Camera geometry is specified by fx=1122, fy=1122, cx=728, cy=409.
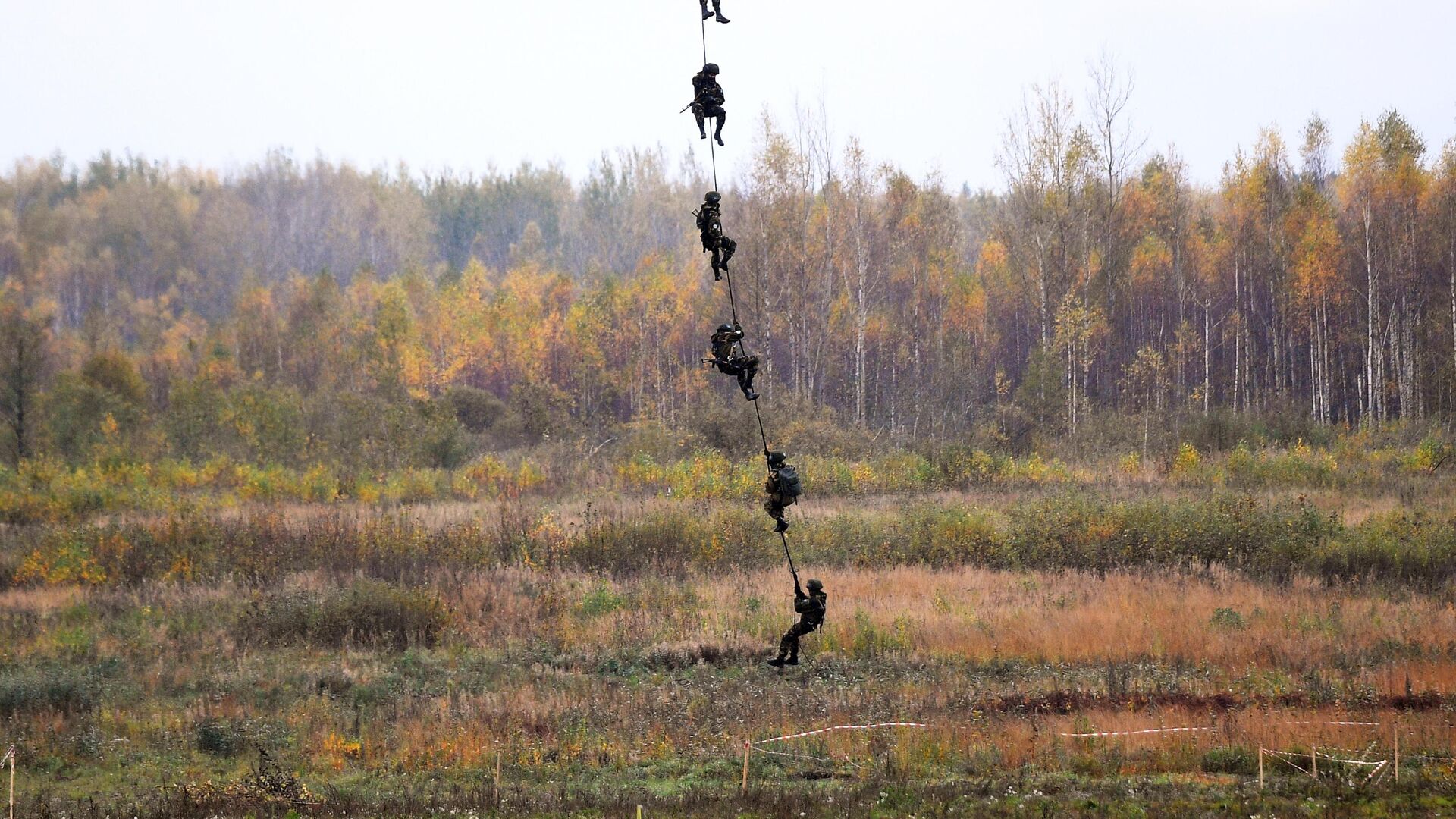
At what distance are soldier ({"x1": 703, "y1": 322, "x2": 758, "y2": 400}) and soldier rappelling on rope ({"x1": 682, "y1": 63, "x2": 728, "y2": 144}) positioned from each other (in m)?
0.82

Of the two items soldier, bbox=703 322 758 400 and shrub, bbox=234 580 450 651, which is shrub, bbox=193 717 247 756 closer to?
shrub, bbox=234 580 450 651

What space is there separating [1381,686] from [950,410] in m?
40.2

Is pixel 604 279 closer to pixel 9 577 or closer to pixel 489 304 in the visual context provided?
pixel 489 304

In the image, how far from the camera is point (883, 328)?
61.5 metres

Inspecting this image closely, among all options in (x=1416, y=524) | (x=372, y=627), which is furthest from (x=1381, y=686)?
(x=372, y=627)

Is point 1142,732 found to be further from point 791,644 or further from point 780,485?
point 780,485

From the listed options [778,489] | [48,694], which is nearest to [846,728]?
[778,489]

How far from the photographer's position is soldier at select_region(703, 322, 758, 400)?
429 centimetres

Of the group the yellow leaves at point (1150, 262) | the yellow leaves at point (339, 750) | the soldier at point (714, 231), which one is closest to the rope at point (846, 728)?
the yellow leaves at point (339, 750)

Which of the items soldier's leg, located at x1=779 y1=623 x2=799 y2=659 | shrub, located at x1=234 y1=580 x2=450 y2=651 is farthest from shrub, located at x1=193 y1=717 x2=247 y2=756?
soldier's leg, located at x1=779 y1=623 x2=799 y2=659

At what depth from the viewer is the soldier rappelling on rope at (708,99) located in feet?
14.8

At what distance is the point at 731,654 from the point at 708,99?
12540 millimetres

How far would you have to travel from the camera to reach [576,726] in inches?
492

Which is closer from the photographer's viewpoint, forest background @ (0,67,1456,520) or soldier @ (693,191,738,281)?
soldier @ (693,191,738,281)
